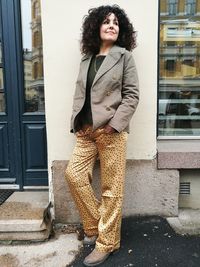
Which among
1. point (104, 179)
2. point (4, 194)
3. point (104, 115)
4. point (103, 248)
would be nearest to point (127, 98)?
point (104, 115)

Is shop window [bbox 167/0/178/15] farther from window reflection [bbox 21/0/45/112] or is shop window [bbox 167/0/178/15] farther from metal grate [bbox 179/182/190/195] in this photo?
metal grate [bbox 179/182/190/195]

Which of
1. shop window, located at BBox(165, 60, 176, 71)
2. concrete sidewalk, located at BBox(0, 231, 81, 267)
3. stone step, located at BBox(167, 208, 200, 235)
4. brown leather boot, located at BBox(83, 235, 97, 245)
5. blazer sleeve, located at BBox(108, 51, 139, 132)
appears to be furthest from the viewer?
shop window, located at BBox(165, 60, 176, 71)

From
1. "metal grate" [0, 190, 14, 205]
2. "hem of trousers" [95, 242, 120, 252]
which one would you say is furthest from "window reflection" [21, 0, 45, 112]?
"hem of trousers" [95, 242, 120, 252]

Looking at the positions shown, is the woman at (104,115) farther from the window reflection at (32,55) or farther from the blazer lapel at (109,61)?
the window reflection at (32,55)

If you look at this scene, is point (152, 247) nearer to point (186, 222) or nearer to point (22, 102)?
point (186, 222)

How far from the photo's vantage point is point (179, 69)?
12.7 feet

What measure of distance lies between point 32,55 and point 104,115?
169 centimetres

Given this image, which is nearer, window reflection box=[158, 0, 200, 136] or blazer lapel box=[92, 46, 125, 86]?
blazer lapel box=[92, 46, 125, 86]

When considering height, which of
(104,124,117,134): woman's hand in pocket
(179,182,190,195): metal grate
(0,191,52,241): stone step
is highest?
(104,124,117,134): woman's hand in pocket

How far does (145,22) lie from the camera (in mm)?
3330

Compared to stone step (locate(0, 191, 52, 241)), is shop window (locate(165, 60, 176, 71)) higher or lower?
higher

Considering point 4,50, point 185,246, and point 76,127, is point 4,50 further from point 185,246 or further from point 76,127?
point 185,246

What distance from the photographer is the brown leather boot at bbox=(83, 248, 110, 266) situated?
2.92 metres

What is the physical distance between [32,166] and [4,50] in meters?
1.41
